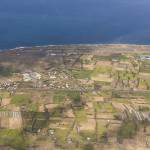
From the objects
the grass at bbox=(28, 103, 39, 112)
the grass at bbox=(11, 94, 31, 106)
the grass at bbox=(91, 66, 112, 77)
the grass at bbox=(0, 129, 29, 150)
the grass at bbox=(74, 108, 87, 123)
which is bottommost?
the grass at bbox=(0, 129, 29, 150)

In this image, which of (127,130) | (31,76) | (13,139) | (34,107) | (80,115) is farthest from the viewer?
(31,76)

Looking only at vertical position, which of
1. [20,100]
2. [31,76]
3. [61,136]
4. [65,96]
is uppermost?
[31,76]

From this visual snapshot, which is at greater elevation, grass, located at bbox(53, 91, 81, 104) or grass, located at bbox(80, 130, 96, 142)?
grass, located at bbox(53, 91, 81, 104)

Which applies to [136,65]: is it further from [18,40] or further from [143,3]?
[143,3]

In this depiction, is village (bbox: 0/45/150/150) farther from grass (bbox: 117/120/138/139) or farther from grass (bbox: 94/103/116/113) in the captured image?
grass (bbox: 94/103/116/113)

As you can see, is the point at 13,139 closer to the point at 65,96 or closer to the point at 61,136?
the point at 61,136

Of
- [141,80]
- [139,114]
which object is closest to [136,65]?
[141,80]

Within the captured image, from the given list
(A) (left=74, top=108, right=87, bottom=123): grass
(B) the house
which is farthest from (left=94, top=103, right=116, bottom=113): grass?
(B) the house

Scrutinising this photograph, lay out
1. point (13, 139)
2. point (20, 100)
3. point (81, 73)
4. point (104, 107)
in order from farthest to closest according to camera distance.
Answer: point (81, 73) < point (20, 100) < point (104, 107) < point (13, 139)

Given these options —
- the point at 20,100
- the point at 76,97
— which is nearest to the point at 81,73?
the point at 76,97

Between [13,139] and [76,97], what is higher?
[76,97]
